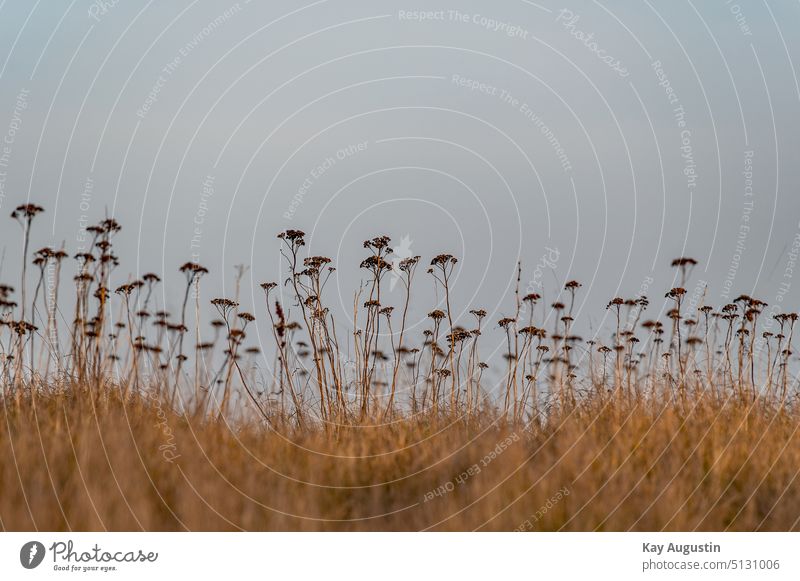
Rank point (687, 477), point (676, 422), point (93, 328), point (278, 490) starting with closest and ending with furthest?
point (278, 490), point (687, 477), point (676, 422), point (93, 328)

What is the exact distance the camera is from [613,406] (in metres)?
6.29

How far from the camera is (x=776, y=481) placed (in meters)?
5.14

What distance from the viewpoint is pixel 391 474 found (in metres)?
5.08

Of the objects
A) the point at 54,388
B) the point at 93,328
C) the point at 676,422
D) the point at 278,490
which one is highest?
the point at 93,328

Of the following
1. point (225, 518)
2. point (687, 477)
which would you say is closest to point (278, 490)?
point (225, 518)

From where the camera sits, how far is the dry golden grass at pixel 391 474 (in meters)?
4.30

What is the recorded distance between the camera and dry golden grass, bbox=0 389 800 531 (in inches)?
169

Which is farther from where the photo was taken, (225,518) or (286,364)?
(286,364)

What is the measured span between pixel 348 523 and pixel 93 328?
319cm
